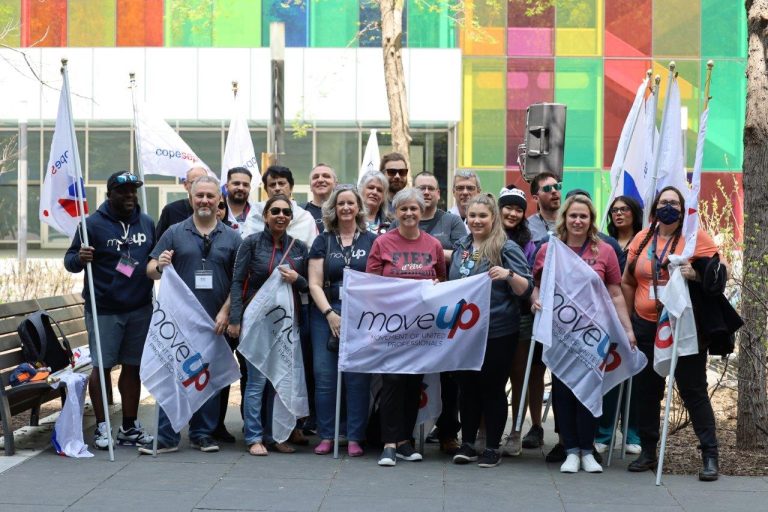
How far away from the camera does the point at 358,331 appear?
27.2 feet

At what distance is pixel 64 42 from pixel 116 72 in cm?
175

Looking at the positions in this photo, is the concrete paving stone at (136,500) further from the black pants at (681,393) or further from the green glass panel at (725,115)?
the green glass panel at (725,115)

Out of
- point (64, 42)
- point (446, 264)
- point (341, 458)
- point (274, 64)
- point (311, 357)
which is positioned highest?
point (64, 42)

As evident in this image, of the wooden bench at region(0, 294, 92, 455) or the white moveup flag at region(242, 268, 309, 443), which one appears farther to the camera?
the white moveup flag at region(242, 268, 309, 443)

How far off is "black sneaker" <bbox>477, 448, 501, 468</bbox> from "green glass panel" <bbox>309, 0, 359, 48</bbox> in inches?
985

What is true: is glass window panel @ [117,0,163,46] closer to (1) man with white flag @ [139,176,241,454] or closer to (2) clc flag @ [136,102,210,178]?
(2) clc flag @ [136,102,210,178]

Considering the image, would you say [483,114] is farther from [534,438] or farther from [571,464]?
[571,464]

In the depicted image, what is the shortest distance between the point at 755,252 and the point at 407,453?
3.13 m

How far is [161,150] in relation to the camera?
11508 millimetres

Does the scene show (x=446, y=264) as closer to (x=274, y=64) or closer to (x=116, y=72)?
(x=274, y=64)

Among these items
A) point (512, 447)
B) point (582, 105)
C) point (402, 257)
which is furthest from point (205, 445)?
point (582, 105)

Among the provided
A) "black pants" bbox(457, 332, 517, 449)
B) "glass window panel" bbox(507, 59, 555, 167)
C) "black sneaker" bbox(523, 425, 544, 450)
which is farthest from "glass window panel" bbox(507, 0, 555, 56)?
"black pants" bbox(457, 332, 517, 449)

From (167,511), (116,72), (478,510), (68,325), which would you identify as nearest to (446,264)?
(478,510)

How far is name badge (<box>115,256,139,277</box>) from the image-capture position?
28.2 ft
